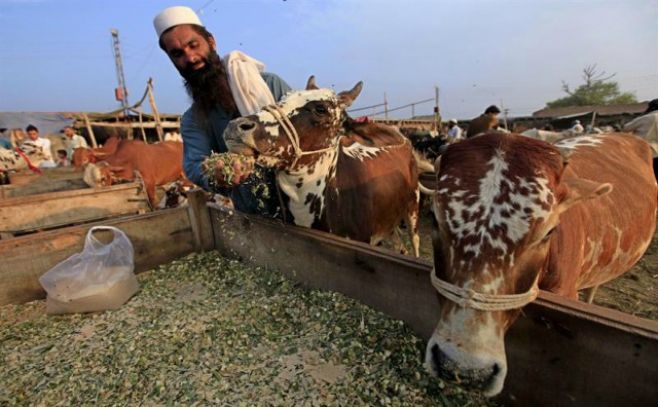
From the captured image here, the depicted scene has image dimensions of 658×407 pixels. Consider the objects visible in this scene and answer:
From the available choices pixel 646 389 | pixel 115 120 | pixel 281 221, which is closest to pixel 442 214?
pixel 646 389

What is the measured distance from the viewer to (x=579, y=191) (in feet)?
4.91

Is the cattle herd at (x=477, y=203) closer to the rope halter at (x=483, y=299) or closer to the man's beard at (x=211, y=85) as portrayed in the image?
the rope halter at (x=483, y=299)

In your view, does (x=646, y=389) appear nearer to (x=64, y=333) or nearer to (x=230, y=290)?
(x=230, y=290)

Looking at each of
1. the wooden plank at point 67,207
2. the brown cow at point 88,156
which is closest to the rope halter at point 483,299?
the wooden plank at point 67,207

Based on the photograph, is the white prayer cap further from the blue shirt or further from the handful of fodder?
the handful of fodder

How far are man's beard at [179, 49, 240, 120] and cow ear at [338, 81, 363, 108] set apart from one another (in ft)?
3.49

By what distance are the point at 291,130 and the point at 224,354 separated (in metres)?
1.58

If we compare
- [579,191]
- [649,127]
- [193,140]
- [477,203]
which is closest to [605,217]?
[579,191]

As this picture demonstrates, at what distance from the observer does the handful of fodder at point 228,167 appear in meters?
2.21

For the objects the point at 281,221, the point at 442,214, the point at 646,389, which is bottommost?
the point at 646,389

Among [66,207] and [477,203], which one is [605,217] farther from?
[66,207]

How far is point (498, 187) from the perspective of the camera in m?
1.35

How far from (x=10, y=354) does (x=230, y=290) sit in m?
1.51

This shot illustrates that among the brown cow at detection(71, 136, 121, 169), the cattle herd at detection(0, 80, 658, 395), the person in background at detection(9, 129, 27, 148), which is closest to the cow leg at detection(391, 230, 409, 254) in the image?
the cattle herd at detection(0, 80, 658, 395)
